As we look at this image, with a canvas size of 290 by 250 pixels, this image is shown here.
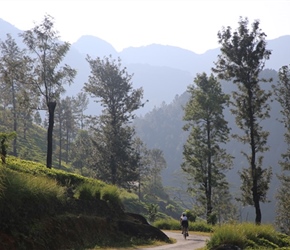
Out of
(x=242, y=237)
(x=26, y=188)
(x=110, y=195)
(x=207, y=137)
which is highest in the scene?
(x=207, y=137)

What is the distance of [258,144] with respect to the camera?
3391 centimetres

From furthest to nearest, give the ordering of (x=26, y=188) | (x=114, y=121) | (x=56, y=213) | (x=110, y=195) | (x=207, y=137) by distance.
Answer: (x=114, y=121)
(x=207, y=137)
(x=110, y=195)
(x=56, y=213)
(x=26, y=188)

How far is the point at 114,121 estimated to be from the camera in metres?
46.5

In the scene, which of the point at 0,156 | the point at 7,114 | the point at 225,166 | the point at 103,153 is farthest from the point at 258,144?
the point at 7,114

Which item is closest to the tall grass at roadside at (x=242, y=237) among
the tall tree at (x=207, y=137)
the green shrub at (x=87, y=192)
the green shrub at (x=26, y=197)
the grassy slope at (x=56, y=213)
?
the grassy slope at (x=56, y=213)

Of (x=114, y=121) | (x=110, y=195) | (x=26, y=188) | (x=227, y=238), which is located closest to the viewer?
(x=26, y=188)

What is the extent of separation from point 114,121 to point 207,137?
11.8m

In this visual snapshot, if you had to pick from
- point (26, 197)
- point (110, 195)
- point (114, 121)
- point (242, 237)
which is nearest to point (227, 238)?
point (242, 237)

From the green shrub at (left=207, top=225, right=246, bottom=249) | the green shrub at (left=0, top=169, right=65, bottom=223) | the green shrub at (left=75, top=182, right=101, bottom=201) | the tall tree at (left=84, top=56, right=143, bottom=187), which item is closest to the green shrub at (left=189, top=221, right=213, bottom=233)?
the tall tree at (left=84, top=56, right=143, bottom=187)

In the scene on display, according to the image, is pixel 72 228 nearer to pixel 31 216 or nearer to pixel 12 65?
pixel 31 216

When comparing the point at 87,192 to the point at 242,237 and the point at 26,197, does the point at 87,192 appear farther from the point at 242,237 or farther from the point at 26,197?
Answer: the point at 242,237

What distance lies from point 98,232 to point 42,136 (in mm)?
92925

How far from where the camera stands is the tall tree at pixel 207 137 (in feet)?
131

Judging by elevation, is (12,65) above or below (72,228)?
above
